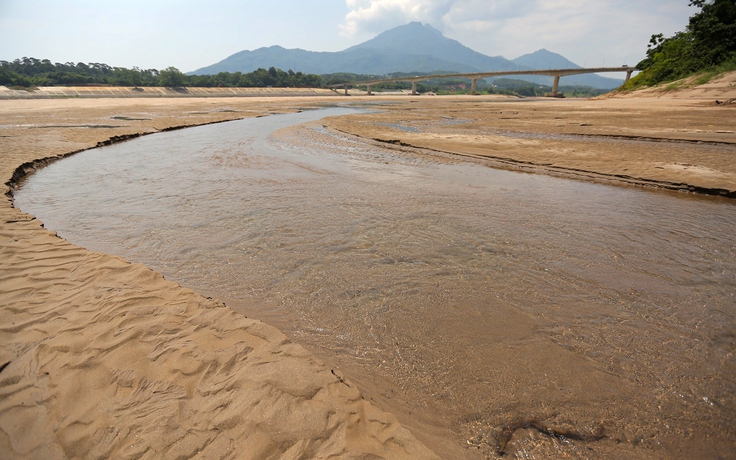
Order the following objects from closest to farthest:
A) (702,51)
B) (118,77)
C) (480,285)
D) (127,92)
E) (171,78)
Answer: (480,285) < (702,51) < (127,92) < (171,78) < (118,77)

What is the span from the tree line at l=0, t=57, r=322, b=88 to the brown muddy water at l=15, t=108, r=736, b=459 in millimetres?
88769

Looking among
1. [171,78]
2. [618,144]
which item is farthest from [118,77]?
[618,144]

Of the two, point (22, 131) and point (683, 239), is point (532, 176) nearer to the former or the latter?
point (683, 239)

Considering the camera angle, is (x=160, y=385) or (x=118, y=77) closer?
(x=160, y=385)

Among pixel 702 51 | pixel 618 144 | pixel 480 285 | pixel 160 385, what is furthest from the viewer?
pixel 702 51

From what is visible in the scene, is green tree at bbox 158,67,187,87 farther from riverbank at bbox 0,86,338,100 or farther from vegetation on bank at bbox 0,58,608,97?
riverbank at bbox 0,86,338,100

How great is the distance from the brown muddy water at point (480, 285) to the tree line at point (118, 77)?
291ft

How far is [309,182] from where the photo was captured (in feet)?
33.0

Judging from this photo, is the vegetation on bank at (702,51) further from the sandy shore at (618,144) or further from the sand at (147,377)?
the sand at (147,377)

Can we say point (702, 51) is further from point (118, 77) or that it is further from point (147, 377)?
point (118, 77)

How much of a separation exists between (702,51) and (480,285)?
49012 millimetres

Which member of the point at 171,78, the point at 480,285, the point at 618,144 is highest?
the point at 171,78

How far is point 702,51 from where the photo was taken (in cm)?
3550

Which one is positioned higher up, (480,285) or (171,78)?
(171,78)
